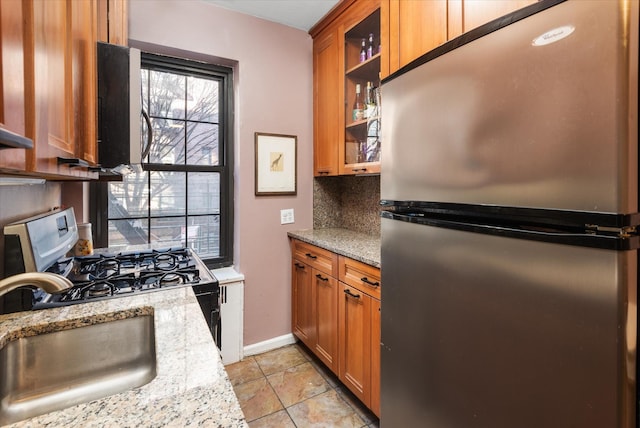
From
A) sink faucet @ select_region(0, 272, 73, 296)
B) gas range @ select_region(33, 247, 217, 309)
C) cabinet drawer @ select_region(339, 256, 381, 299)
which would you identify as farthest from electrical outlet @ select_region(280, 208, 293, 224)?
sink faucet @ select_region(0, 272, 73, 296)

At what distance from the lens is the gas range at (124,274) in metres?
1.13

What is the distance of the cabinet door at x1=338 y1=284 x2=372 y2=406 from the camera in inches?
68.5

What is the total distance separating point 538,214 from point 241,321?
86.9 inches

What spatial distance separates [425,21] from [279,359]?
7.83 ft

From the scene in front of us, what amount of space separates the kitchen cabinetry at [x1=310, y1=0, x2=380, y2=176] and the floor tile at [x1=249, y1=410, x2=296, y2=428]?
154cm

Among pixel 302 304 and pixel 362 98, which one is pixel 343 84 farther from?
pixel 302 304

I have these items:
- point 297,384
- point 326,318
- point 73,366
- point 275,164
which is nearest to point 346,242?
point 326,318

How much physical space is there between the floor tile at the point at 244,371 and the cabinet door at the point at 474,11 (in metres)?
2.34

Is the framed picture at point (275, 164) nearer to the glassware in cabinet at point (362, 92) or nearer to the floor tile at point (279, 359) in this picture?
the glassware in cabinet at point (362, 92)

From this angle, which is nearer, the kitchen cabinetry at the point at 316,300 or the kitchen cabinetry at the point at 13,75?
the kitchen cabinetry at the point at 13,75

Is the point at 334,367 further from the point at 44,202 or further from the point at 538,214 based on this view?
the point at 44,202

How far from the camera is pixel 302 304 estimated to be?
250 cm

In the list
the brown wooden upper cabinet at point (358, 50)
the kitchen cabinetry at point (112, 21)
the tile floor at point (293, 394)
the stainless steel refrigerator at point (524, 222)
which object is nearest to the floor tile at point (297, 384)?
the tile floor at point (293, 394)

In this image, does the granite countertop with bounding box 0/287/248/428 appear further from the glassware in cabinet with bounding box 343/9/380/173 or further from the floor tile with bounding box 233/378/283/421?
the glassware in cabinet with bounding box 343/9/380/173
